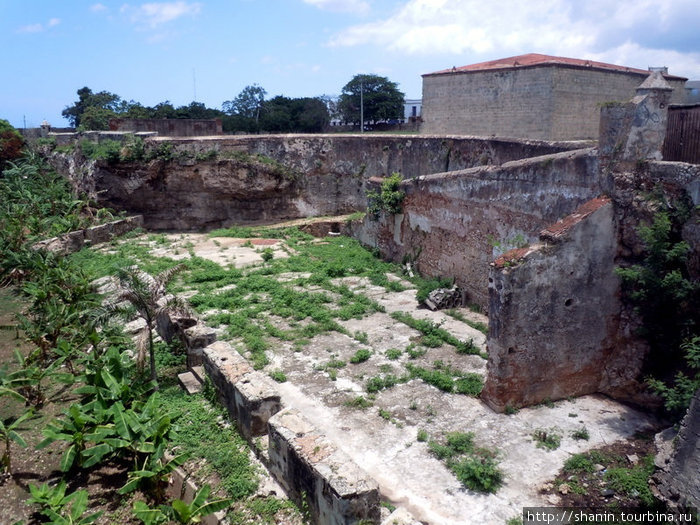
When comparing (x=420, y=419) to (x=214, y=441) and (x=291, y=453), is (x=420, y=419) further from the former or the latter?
(x=214, y=441)

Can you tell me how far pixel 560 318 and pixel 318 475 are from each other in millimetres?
3917

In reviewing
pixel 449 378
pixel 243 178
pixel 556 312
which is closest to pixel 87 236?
pixel 243 178

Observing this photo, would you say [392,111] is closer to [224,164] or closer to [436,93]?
[436,93]

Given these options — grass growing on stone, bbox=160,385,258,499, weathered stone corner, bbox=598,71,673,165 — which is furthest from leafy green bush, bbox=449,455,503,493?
weathered stone corner, bbox=598,71,673,165

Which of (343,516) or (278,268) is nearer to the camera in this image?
(343,516)

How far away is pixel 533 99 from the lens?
25188 millimetres

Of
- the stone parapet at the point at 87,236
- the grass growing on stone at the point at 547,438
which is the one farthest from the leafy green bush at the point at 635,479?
the stone parapet at the point at 87,236

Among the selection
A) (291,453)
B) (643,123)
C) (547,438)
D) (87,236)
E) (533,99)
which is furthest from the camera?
(533,99)

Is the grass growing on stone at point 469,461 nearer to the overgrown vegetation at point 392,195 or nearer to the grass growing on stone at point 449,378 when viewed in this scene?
the grass growing on stone at point 449,378

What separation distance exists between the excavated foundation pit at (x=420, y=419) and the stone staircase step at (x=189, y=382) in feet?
3.21

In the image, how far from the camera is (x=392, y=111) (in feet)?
157

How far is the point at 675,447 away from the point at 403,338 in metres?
4.70

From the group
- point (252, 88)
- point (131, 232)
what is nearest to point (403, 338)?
point (131, 232)

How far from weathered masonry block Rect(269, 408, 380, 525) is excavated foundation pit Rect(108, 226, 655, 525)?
1.64 ft
